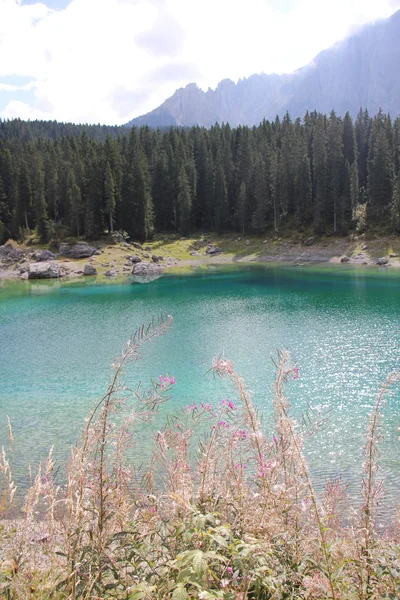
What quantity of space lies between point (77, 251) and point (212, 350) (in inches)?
2050

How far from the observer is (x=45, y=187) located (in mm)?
82312

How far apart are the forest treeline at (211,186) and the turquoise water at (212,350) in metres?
27.6

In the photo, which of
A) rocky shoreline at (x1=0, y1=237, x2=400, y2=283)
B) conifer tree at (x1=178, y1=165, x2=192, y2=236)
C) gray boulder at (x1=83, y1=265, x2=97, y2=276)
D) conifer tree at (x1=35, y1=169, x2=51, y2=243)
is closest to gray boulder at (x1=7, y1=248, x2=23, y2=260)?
rocky shoreline at (x1=0, y1=237, x2=400, y2=283)

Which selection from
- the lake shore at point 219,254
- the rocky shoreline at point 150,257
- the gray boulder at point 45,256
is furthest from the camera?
the gray boulder at point 45,256

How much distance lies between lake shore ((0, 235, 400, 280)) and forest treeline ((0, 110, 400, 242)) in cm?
361

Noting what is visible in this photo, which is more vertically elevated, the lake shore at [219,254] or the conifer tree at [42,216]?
the conifer tree at [42,216]

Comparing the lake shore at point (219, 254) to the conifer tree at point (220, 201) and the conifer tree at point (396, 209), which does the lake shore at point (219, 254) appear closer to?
the conifer tree at point (396, 209)

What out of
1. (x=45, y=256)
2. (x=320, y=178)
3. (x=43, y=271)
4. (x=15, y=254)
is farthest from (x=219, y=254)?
(x=15, y=254)

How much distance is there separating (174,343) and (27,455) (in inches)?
555

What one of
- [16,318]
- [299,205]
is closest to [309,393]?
[16,318]

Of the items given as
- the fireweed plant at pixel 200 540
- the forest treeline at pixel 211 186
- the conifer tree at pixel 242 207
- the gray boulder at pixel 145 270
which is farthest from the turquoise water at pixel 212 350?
the conifer tree at pixel 242 207

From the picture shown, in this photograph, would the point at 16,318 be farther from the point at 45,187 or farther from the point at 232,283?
the point at 45,187

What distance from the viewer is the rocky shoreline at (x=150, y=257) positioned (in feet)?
213

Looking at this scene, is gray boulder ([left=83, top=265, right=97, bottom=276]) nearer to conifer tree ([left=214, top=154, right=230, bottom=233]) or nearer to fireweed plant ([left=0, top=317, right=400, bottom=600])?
conifer tree ([left=214, top=154, right=230, bottom=233])
